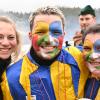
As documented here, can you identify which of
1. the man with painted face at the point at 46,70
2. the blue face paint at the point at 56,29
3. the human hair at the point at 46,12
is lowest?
the man with painted face at the point at 46,70

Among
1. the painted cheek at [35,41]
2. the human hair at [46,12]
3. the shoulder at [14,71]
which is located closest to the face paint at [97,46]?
the human hair at [46,12]

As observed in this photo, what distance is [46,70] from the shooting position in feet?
8.21

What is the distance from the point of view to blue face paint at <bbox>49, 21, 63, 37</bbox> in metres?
2.47

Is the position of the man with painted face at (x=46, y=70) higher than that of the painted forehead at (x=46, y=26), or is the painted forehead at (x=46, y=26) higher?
the painted forehead at (x=46, y=26)

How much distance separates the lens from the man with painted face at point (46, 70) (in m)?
2.45

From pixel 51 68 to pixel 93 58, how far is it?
1.07 ft

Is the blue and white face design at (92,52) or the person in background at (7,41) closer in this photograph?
the blue and white face design at (92,52)

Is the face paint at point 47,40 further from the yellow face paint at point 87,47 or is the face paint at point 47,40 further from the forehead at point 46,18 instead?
Answer: the yellow face paint at point 87,47

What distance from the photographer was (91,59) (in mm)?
2430

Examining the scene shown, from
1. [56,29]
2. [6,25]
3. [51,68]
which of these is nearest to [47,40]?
[56,29]

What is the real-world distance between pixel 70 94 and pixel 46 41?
43cm

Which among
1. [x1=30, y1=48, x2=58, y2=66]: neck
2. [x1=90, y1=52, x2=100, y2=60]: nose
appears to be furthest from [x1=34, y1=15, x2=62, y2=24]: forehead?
[x1=90, y1=52, x2=100, y2=60]: nose

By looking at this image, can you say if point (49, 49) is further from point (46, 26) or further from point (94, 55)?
point (94, 55)

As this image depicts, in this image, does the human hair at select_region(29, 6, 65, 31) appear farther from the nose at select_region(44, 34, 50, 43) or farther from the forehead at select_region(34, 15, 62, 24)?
the nose at select_region(44, 34, 50, 43)
